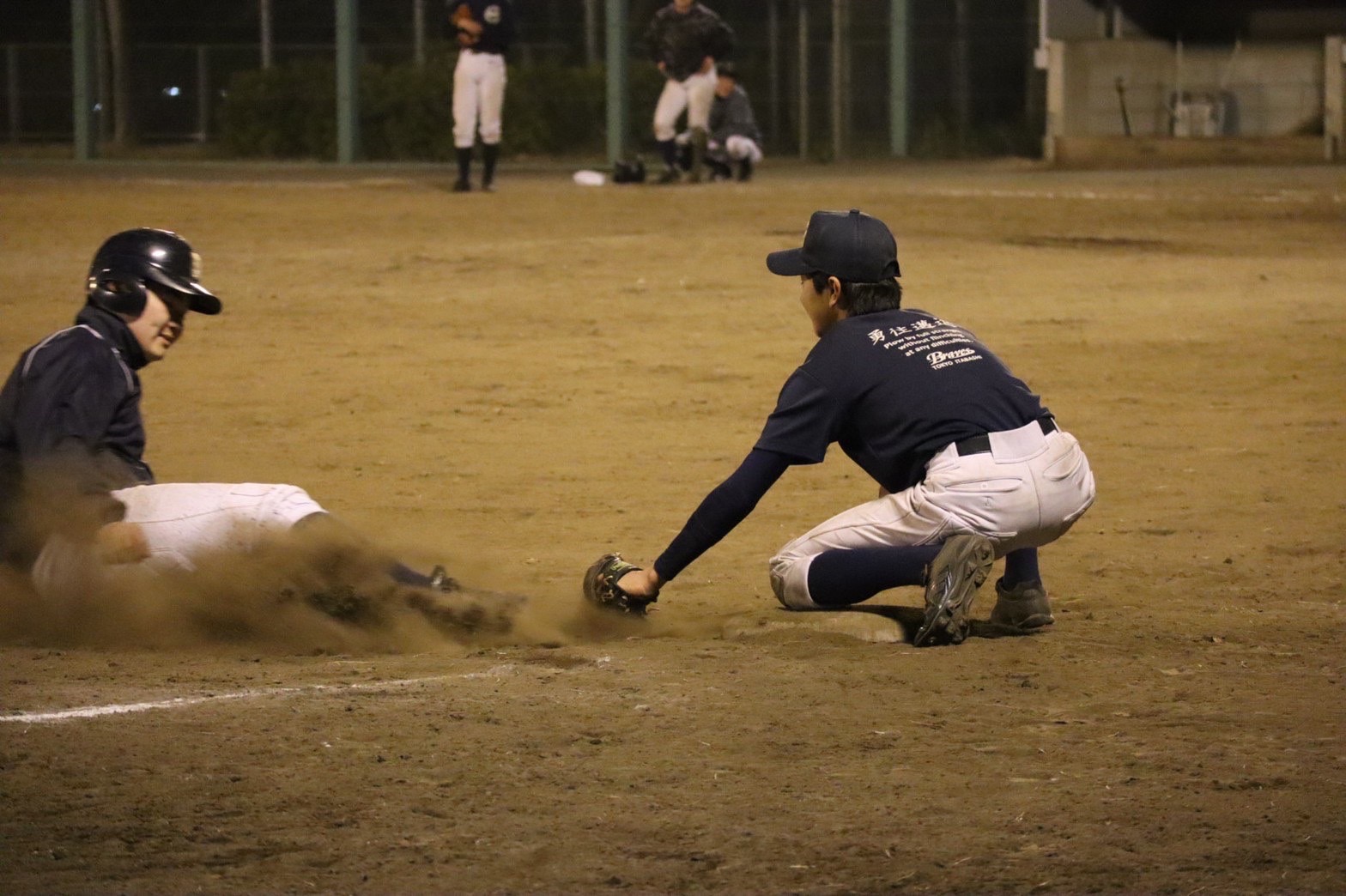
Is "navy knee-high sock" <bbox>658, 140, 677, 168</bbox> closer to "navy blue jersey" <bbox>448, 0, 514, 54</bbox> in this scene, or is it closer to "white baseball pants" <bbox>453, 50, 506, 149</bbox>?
"white baseball pants" <bbox>453, 50, 506, 149</bbox>

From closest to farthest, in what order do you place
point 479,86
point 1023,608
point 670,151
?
point 1023,608 → point 479,86 → point 670,151

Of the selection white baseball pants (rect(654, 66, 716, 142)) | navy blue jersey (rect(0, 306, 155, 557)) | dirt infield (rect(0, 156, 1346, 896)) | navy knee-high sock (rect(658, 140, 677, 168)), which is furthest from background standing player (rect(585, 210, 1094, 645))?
navy knee-high sock (rect(658, 140, 677, 168))

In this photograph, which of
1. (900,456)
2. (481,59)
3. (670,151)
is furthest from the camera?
(670,151)

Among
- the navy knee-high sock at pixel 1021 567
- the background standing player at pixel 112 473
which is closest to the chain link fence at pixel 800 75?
the navy knee-high sock at pixel 1021 567

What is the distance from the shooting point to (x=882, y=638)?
5.26 metres

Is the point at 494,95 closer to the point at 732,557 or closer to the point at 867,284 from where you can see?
the point at 732,557

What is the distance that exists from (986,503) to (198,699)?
7.23 feet

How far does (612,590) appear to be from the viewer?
17.1 feet

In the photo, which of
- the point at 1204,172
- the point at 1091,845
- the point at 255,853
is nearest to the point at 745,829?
the point at 1091,845

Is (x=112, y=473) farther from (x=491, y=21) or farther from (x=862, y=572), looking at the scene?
(x=491, y=21)

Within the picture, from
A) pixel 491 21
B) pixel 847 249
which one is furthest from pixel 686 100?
pixel 847 249

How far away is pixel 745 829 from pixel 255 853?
0.98 m

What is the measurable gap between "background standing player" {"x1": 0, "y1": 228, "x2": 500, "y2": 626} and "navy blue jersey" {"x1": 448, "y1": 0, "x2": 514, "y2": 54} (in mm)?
14403

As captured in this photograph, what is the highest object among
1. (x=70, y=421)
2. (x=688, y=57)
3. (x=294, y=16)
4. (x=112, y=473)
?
(x=294, y=16)
